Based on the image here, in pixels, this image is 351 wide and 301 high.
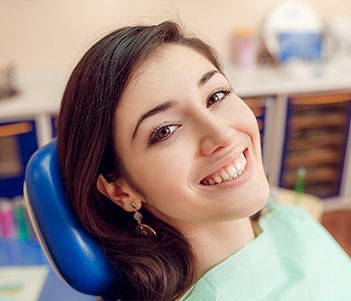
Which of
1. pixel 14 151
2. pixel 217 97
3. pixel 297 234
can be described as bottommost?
pixel 14 151

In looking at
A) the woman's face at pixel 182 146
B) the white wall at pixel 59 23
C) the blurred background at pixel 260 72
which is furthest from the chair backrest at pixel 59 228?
the white wall at pixel 59 23

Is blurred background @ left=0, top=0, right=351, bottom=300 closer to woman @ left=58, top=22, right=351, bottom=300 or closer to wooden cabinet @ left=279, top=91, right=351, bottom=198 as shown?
wooden cabinet @ left=279, top=91, right=351, bottom=198

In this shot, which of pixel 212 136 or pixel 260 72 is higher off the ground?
pixel 212 136

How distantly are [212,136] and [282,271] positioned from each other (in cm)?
40

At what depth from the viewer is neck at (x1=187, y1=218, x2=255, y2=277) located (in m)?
0.95

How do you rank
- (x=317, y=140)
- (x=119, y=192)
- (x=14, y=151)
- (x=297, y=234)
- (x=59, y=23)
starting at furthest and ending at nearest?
(x=317, y=140) → (x=59, y=23) → (x=14, y=151) → (x=297, y=234) → (x=119, y=192)

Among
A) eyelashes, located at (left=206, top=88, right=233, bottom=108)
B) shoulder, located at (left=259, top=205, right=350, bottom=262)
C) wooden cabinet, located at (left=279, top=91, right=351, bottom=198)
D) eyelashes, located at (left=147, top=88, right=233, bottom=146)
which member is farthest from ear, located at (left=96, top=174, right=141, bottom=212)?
wooden cabinet, located at (left=279, top=91, right=351, bottom=198)

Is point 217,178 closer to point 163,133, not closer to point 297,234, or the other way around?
point 163,133

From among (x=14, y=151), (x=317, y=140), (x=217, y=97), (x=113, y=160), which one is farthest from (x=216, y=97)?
(x=317, y=140)

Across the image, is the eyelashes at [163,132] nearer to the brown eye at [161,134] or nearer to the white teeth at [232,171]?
the brown eye at [161,134]

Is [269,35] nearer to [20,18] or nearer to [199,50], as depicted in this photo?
[20,18]

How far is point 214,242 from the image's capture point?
3.15 feet

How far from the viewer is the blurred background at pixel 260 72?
2.21 m

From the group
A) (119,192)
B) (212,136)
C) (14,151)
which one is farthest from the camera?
(14,151)
